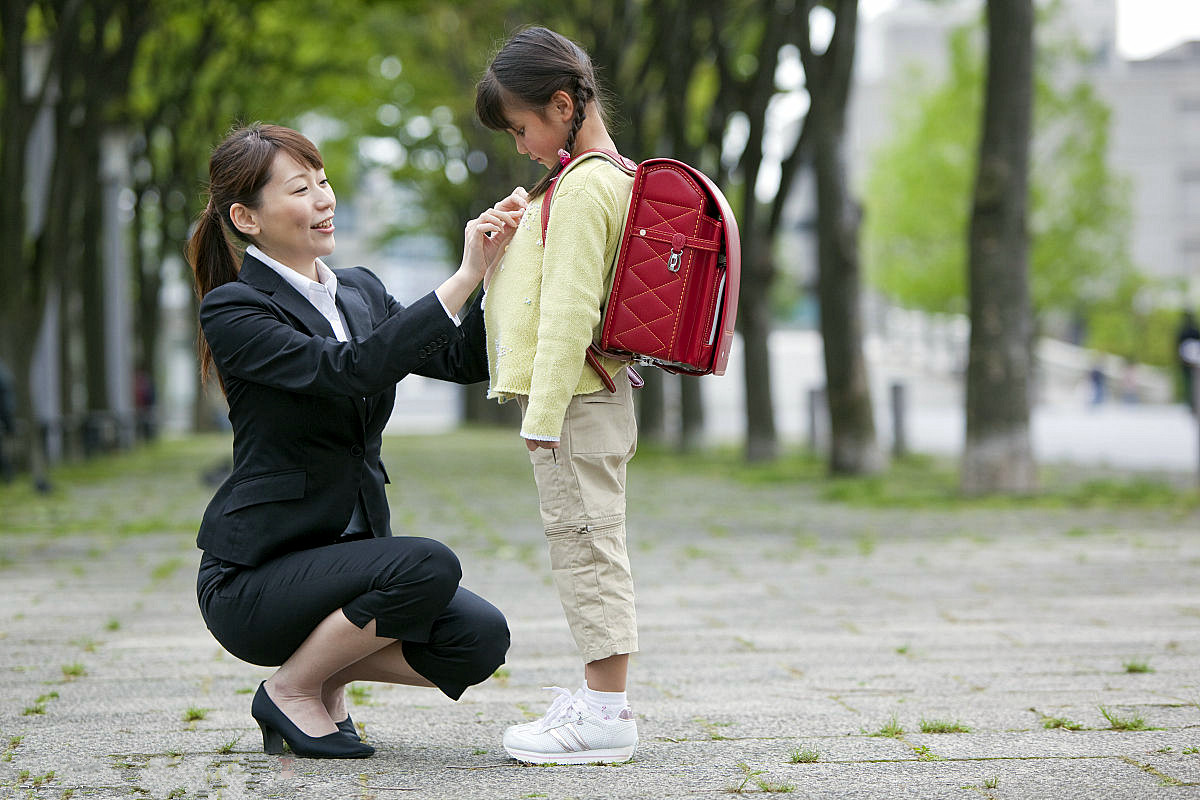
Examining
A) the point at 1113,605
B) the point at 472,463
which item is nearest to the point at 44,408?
the point at 472,463

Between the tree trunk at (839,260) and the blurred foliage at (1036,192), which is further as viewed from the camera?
the blurred foliage at (1036,192)

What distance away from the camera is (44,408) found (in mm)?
20016

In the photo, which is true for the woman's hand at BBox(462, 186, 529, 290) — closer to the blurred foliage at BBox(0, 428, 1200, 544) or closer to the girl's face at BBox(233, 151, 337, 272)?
the girl's face at BBox(233, 151, 337, 272)

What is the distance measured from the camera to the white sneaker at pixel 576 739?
3885 mm

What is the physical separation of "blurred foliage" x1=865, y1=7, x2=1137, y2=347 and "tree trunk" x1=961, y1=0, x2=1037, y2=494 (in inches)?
1167

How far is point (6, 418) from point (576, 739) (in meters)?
13.6

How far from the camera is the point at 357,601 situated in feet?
12.4

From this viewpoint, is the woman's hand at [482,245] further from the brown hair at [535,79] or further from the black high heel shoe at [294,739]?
the black high heel shoe at [294,739]

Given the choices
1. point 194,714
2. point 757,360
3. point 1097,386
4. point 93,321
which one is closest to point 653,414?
point 757,360

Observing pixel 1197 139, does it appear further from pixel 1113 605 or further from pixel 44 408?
pixel 1113 605

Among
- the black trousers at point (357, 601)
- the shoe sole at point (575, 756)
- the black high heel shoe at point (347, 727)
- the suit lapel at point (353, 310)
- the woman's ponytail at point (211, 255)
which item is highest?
the woman's ponytail at point (211, 255)

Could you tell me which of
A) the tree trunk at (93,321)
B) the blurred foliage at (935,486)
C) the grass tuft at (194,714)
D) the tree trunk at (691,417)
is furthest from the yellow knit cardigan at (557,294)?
the tree trunk at (93,321)

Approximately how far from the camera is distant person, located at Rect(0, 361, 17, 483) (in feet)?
50.5

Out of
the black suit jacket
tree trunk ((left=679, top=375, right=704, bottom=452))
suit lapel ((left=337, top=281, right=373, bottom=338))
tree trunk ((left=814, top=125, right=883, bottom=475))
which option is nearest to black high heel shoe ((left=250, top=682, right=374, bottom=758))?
the black suit jacket
